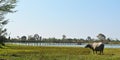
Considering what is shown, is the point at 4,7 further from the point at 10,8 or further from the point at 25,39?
the point at 25,39

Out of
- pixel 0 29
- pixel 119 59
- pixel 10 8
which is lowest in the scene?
pixel 119 59

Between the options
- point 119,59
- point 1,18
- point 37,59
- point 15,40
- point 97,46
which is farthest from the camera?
point 15,40

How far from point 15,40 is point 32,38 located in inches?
423

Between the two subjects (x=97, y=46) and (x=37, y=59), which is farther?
(x=97, y=46)

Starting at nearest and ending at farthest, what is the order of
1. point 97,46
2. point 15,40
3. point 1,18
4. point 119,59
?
point 119,59, point 1,18, point 97,46, point 15,40

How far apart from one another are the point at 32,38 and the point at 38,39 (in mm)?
3718

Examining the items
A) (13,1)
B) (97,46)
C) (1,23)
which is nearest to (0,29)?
(1,23)

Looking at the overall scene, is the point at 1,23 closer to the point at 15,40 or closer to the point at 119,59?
the point at 119,59

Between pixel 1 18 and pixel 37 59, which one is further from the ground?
pixel 1 18

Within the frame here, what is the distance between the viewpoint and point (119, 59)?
30.0m

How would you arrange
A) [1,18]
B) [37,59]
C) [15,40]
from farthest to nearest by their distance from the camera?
[15,40]
[1,18]
[37,59]

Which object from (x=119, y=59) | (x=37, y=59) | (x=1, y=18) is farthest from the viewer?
(x=1, y=18)

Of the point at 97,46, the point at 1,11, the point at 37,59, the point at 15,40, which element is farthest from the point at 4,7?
the point at 15,40

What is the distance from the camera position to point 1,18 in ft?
128
